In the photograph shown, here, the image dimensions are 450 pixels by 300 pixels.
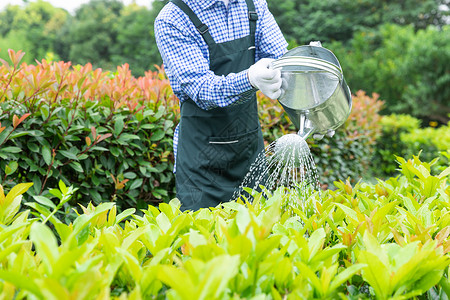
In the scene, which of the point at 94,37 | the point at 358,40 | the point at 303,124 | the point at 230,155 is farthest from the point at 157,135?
the point at 94,37

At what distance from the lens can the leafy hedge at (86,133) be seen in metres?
2.45

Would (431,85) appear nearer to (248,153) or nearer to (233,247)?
(248,153)

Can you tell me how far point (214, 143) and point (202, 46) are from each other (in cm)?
51

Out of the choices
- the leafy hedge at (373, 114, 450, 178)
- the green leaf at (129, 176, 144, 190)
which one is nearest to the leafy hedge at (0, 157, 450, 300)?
the green leaf at (129, 176, 144, 190)

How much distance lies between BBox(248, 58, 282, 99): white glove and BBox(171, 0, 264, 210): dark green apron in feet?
1.65

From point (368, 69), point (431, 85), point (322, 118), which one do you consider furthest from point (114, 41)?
point (322, 118)

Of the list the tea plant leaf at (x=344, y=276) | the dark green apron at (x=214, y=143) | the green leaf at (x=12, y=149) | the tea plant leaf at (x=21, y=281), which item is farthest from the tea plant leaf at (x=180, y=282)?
the green leaf at (x=12, y=149)

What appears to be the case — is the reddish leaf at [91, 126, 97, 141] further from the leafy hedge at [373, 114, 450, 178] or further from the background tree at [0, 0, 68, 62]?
the background tree at [0, 0, 68, 62]

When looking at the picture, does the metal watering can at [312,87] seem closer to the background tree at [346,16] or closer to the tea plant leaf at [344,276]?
the tea plant leaf at [344,276]

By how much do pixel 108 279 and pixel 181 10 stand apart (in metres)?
1.54

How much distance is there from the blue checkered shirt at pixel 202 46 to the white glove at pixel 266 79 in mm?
96

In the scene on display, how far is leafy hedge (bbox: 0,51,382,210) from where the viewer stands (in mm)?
Answer: 2451

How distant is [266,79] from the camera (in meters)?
1.69

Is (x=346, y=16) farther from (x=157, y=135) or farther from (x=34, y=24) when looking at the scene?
(x=34, y=24)
